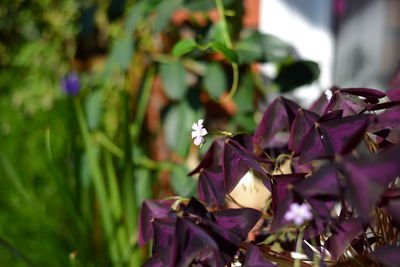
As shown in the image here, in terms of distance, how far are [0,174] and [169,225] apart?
5.12 feet

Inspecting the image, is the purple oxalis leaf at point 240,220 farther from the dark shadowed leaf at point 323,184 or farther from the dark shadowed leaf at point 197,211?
the dark shadowed leaf at point 323,184

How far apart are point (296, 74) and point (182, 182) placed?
44 centimetres

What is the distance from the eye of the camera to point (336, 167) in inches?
27.3

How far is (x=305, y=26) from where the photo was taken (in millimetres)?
1945

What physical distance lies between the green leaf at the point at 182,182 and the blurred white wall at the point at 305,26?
44 centimetres

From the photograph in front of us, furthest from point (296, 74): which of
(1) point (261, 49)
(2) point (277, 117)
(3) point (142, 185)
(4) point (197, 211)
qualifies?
(4) point (197, 211)

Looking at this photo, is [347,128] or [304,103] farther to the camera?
[304,103]

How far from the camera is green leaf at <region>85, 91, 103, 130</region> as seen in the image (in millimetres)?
1921

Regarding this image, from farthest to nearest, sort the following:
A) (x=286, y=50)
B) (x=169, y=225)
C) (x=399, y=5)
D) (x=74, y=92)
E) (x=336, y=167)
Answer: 1. (x=399, y=5)
2. (x=74, y=92)
3. (x=286, y=50)
4. (x=169, y=225)
5. (x=336, y=167)

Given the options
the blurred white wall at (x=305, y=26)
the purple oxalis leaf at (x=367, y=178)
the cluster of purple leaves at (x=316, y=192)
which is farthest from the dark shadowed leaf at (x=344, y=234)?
the blurred white wall at (x=305, y=26)

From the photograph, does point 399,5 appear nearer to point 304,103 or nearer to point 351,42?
point 351,42

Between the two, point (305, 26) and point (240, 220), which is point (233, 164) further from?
point (305, 26)

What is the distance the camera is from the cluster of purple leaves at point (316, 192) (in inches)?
26.1

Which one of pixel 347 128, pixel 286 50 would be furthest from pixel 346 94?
pixel 286 50
